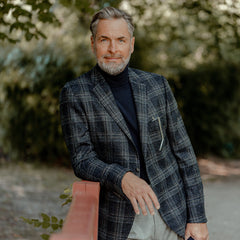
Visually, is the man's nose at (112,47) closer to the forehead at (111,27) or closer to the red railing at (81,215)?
the forehead at (111,27)

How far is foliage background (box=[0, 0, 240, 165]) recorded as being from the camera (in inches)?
354

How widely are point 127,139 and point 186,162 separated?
0.41m

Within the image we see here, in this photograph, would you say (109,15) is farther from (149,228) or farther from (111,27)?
(149,228)

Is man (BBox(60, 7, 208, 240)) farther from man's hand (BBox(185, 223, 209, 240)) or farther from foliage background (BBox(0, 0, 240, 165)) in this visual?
foliage background (BBox(0, 0, 240, 165))

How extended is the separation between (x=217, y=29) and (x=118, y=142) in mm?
4114

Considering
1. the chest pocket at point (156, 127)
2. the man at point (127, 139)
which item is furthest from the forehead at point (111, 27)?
the chest pocket at point (156, 127)

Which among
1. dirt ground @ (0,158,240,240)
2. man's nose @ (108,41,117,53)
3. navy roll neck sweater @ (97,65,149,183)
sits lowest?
dirt ground @ (0,158,240,240)

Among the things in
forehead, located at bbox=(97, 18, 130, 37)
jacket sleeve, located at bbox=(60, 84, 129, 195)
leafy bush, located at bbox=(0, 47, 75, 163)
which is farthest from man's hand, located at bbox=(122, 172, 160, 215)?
leafy bush, located at bbox=(0, 47, 75, 163)

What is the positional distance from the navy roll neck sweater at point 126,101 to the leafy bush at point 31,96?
6.96 metres

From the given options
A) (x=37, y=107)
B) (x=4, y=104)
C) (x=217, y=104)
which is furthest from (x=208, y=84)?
(x=4, y=104)

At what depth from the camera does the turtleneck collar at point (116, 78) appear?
2180 millimetres

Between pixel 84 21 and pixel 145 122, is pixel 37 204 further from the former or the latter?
pixel 145 122

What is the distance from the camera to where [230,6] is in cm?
506

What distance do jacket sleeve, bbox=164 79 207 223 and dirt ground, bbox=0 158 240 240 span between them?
3.40 meters
